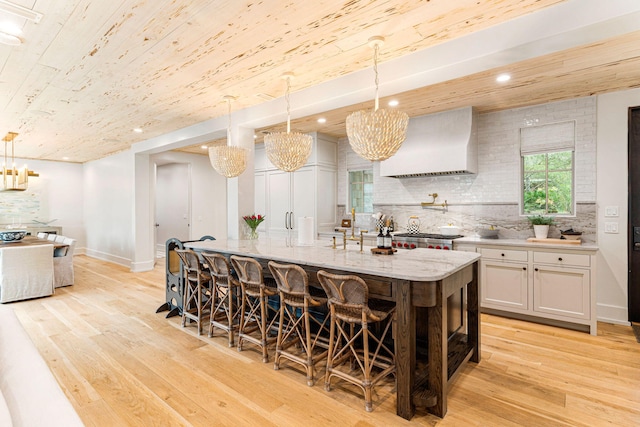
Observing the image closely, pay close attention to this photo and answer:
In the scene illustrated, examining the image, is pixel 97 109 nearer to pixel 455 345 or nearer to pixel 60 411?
pixel 60 411

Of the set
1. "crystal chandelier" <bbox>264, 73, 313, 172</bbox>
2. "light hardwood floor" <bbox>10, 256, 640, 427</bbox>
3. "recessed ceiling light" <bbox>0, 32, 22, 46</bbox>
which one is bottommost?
"light hardwood floor" <bbox>10, 256, 640, 427</bbox>

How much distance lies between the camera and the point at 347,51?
2.84m

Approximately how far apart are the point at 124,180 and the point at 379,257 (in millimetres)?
6953

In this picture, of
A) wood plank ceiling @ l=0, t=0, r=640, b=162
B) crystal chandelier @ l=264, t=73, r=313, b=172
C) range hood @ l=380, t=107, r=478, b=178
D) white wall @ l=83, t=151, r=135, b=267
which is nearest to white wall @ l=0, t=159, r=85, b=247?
white wall @ l=83, t=151, r=135, b=267

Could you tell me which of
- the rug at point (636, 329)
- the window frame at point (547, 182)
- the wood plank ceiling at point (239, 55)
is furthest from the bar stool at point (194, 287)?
the rug at point (636, 329)

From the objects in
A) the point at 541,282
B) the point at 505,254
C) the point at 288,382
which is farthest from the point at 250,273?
the point at 541,282

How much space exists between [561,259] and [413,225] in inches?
77.4

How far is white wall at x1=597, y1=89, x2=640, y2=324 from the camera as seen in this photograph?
3.72 m

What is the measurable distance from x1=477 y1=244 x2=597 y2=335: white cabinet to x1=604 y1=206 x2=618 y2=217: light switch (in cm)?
77

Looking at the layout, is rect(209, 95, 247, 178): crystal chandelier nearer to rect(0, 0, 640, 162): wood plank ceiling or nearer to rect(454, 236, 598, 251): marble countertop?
rect(0, 0, 640, 162): wood plank ceiling

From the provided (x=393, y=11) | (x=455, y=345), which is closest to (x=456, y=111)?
(x=393, y=11)

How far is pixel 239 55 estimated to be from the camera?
2906 mm

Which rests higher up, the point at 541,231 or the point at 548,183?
the point at 548,183

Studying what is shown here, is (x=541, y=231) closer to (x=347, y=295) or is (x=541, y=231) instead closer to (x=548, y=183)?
(x=548, y=183)
